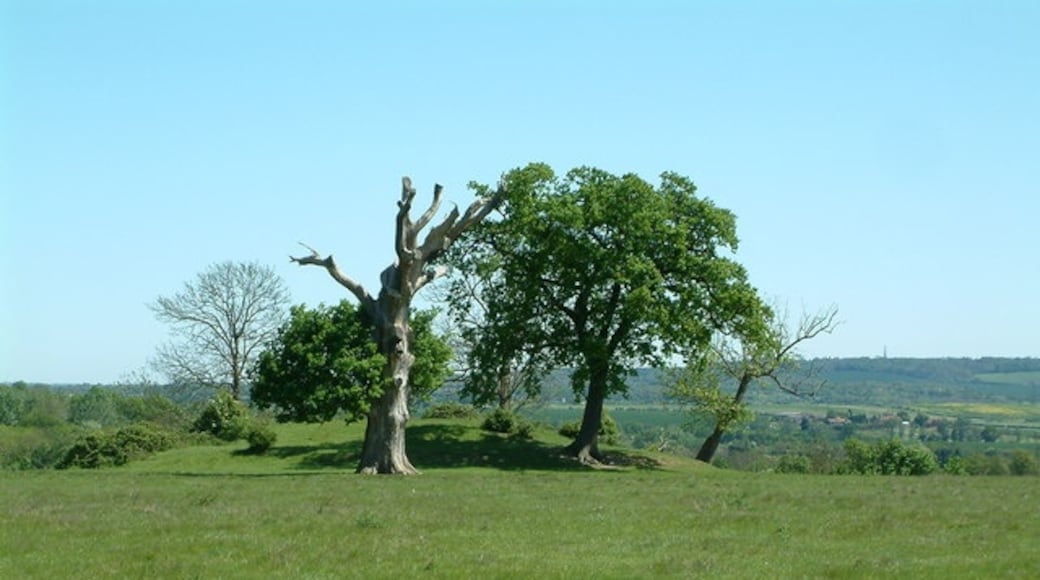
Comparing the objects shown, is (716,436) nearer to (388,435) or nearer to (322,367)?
(388,435)

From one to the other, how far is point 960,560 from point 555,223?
1219 inches

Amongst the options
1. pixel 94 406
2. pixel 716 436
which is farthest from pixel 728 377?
pixel 94 406

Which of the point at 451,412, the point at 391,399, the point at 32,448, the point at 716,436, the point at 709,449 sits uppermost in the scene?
the point at 391,399

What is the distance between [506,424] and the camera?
5519 centimetres

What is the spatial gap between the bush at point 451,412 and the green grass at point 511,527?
20.8 m

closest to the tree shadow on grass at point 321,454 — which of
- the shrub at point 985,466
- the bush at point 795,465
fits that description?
the bush at point 795,465

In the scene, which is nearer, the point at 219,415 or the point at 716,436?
the point at 219,415

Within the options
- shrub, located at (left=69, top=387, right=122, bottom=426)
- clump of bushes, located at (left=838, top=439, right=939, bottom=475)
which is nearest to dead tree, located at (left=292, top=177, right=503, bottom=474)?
clump of bushes, located at (left=838, top=439, right=939, bottom=475)

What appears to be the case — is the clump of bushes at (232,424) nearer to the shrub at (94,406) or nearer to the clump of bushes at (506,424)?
the clump of bushes at (506,424)

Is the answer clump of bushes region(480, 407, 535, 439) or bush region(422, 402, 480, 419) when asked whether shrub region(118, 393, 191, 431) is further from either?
clump of bushes region(480, 407, 535, 439)

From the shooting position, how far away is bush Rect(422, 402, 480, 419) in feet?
200

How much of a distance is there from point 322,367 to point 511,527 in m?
21.1

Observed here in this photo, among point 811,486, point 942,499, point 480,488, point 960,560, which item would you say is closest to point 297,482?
point 480,488

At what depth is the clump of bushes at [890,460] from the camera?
5606 centimetres
